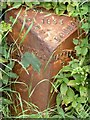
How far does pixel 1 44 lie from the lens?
245 centimetres

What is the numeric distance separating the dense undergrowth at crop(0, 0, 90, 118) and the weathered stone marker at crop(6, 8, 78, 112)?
0.04 metres

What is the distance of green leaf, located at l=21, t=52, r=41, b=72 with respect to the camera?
7.73ft

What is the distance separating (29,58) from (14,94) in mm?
271

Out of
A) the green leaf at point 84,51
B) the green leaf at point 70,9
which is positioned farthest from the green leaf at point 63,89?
the green leaf at point 70,9

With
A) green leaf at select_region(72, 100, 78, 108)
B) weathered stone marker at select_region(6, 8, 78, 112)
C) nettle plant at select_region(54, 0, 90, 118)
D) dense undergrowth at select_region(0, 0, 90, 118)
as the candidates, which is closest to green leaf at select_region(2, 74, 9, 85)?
dense undergrowth at select_region(0, 0, 90, 118)

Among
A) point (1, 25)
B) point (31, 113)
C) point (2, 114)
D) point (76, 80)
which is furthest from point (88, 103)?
point (1, 25)

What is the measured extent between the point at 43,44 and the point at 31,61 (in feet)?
0.42

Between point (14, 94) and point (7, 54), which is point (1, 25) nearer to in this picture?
point (7, 54)

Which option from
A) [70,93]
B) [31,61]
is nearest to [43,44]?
[31,61]

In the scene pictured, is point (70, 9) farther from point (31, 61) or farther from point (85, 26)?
point (31, 61)

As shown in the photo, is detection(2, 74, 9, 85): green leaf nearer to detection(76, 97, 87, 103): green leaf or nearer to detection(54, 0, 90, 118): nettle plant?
detection(54, 0, 90, 118): nettle plant

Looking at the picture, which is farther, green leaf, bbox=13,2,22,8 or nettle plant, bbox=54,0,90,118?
green leaf, bbox=13,2,22,8

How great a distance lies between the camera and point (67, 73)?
2381 millimetres

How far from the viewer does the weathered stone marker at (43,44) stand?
2.35 meters
